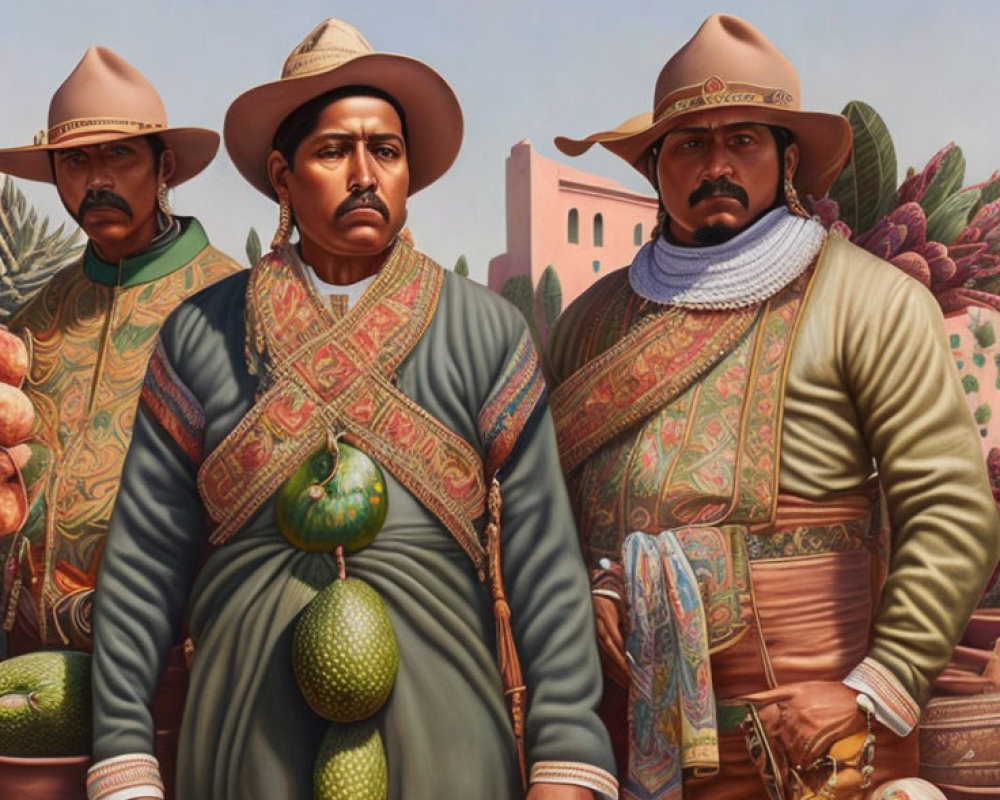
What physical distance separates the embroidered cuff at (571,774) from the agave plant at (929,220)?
7.61 ft

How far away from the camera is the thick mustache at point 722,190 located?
498 centimetres

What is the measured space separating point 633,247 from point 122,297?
12.7 feet

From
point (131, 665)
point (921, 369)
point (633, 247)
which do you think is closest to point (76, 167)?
point (131, 665)

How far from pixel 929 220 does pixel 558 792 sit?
Result: 268cm

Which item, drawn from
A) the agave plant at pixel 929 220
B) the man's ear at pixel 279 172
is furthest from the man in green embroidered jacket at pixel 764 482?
the man's ear at pixel 279 172

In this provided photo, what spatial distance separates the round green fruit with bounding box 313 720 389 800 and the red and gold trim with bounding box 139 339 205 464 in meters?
0.85

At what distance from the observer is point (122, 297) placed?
5758mm

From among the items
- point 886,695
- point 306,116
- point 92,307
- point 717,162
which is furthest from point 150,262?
point 886,695

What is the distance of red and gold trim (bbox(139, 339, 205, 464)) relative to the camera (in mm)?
4508

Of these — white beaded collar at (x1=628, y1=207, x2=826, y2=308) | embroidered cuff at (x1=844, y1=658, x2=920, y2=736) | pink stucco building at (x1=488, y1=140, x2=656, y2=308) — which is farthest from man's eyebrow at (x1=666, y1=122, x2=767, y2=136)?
pink stucco building at (x1=488, y1=140, x2=656, y2=308)

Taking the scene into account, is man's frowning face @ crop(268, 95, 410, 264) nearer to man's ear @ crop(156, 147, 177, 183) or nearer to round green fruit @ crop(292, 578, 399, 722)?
round green fruit @ crop(292, 578, 399, 722)

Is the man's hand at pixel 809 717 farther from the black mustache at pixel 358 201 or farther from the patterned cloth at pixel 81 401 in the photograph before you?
the patterned cloth at pixel 81 401

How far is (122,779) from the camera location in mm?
4363

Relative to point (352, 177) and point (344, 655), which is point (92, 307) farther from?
point (344, 655)
